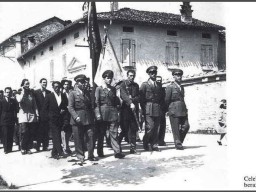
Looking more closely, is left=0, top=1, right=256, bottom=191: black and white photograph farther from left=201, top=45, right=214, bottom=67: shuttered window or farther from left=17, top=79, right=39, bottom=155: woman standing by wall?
left=201, top=45, right=214, bottom=67: shuttered window

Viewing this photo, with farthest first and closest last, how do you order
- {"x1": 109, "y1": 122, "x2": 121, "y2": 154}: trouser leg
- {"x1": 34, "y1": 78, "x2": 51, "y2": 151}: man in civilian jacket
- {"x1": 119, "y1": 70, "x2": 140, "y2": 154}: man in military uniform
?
{"x1": 34, "y1": 78, "x2": 51, "y2": 151}: man in civilian jacket < {"x1": 119, "y1": 70, "x2": 140, "y2": 154}: man in military uniform < {"x1": 109, "y1": 122, "x2": 121, "y2": 154}: trouser leg

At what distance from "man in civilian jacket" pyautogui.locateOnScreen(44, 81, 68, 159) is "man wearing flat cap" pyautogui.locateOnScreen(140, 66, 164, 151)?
154cm

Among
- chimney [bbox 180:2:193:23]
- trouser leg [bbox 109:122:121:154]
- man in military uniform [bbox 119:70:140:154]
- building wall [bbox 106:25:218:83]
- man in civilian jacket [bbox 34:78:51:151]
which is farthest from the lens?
building wall [bbox 106:25:218:83]

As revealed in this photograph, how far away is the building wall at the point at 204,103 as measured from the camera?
12.3m

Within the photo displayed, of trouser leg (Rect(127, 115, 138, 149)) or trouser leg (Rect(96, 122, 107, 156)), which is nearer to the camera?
trouser leg (Rect(96, 122, 107, 156))

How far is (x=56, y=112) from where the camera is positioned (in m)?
7.53

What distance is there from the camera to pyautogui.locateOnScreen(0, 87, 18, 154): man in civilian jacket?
8312mm

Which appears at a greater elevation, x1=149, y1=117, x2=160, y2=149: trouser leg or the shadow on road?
x1=149, y1=117, x2=160, y2=149: trouser leg

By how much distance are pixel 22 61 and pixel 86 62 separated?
885 cm

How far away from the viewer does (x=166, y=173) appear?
5.88 meters

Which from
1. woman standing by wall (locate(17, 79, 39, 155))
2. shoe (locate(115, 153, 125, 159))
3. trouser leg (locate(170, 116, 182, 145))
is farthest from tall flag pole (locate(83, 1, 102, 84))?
trouser leg (locate(170, 116, 182, 145))

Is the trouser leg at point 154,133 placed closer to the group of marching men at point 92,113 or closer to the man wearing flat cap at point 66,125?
the group of marching men at point 92,113

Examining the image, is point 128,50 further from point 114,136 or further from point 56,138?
point 114,136

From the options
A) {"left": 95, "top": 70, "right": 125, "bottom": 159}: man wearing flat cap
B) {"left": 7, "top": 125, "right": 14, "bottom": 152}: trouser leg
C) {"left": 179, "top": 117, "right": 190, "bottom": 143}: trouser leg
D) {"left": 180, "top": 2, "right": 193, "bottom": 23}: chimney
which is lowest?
{"left": 7, "top": 125, "right": 14, "bottom": 152}: trouser leg
